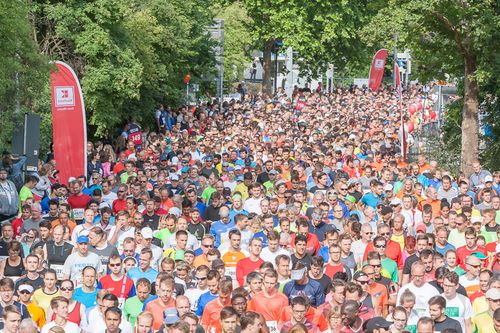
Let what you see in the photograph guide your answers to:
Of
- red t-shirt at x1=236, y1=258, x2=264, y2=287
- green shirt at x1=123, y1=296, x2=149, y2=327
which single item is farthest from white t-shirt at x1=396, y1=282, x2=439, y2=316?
green shirt at x1=123, y1=296, x2=149, y2=327

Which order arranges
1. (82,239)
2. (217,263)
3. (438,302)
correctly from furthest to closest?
(82,239)
(217,263)
(438,302)

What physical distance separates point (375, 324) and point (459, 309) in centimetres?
144

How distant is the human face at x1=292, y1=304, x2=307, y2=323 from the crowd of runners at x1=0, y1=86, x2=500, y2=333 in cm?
1

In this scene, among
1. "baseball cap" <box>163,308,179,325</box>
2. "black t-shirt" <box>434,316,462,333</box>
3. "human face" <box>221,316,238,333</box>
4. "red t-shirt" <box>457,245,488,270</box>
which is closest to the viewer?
"human face" <box>221,316,238,333</box>

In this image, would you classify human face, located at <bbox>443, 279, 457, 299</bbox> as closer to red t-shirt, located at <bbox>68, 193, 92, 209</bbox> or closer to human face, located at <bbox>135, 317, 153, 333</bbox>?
human face, located at <bbox>135, 317, 153, 333</bbox>

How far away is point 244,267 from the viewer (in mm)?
16469

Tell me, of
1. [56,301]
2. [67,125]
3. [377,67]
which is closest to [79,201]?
[67,125]

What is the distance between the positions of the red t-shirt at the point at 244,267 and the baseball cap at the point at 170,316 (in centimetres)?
284

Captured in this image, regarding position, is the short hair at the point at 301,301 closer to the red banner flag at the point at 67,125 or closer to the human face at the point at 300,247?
the human face at the point at 300,247

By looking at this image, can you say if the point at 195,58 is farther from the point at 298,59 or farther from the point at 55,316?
the point at 55,316

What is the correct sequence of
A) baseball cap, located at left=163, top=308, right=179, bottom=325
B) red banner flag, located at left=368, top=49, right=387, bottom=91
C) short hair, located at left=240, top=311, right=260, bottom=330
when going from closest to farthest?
short hair, located at left=240, top=311, right=260, bottom=330
baseball cap, located at left=163, top=308, right=179, bottom=325
red banner flag, located at left=368, top=49, right=387, bottom=91

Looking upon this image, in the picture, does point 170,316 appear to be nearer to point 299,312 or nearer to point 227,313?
point 227,313

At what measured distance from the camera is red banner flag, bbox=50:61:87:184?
2623 centimetres

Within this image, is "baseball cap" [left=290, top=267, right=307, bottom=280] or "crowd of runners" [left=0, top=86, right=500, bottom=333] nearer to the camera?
"crowd of runners" [left=0, top=86, right=500, bottom=333]
